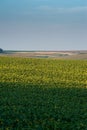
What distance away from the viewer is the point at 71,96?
24734 mm

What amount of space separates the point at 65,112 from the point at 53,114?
74 centimetres

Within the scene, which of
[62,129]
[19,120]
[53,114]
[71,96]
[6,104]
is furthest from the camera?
[71,96]

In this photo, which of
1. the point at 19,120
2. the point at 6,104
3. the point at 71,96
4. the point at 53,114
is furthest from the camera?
the point at 71,96

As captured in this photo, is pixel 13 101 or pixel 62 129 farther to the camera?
pixel 13 101

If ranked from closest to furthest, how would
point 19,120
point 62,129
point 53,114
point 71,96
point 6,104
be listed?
1. point 62,129
2. point 19,120
3. point 53,114
4. point 6,104
5. point 71,96

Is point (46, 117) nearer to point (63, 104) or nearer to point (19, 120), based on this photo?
point (19, 120)

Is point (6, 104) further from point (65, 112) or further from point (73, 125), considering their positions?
point (73, 125)

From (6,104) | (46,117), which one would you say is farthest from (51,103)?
(46,117)

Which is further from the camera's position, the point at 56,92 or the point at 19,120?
the point at 56,92

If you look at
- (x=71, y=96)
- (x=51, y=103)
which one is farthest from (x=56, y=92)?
(x=51, y=103)

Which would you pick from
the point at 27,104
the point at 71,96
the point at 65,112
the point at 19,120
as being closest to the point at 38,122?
the point at 19,120

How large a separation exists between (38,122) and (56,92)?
9148mm

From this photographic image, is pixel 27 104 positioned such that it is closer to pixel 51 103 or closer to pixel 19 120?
pixel 51 103

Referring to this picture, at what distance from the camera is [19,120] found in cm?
1742
